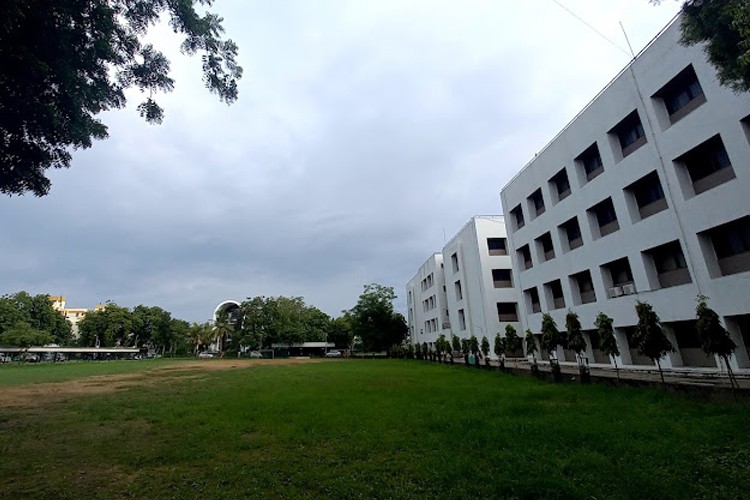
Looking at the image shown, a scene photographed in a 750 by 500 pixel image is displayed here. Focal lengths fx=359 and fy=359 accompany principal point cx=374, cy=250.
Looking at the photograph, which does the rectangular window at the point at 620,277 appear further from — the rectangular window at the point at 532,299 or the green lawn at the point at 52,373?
the green lawn at the point at 52,373

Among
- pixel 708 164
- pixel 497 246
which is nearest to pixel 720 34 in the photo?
pixel 708 164

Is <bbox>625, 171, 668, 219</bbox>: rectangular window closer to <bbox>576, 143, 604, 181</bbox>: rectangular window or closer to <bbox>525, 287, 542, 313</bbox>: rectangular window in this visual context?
<bbox>576, 143, 604, 181</bbox>: rectangular window

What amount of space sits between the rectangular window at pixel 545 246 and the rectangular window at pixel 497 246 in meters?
8.52

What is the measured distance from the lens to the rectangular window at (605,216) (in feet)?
67.9

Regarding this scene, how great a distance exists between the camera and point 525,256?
30.2m

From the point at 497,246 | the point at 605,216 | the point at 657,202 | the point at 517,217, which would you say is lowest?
the point at 657,202

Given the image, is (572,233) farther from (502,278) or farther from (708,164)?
(502,278)

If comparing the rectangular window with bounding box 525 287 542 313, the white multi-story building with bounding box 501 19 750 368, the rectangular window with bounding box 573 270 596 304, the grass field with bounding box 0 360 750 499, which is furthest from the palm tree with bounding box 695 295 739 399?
the rectangular window with bounding box 525 287 542 313

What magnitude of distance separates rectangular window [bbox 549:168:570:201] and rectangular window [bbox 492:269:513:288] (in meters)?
11.8

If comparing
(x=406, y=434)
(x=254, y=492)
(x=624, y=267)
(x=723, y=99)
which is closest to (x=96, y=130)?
(x=254, y=492)

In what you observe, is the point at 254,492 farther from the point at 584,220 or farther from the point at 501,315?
the point at 501,315

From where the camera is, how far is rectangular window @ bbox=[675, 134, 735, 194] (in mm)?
14460

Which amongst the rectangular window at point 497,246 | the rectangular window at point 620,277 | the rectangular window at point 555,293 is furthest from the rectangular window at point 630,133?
the rectangular window at point 497,246

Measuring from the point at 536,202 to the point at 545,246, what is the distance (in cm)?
359
